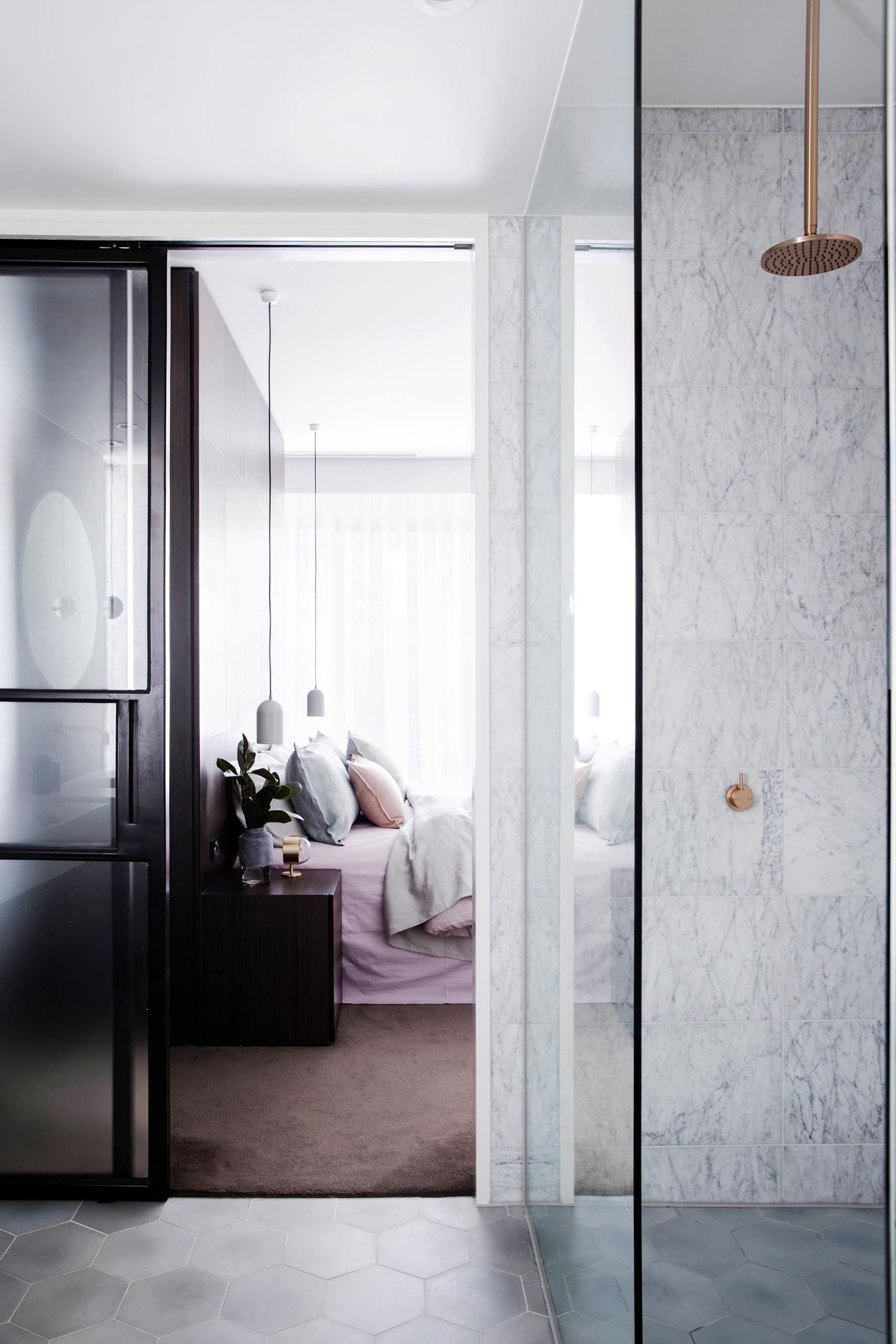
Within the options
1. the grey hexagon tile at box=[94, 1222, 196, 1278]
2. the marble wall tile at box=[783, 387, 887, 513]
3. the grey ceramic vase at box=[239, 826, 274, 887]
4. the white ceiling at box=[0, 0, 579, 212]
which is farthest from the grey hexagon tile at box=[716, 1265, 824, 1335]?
the white ceiling at box=[0, 0, 579, 212]

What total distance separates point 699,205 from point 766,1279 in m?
2.32

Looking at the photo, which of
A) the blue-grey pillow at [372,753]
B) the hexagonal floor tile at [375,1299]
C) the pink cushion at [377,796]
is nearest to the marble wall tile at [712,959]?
the hexagonal floor tile at [375,1299]

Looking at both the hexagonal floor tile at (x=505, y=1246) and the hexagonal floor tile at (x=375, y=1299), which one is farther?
the hexagonal floor tile at (x=505, y=1246)

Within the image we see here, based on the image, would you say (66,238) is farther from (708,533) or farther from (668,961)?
(668,961)

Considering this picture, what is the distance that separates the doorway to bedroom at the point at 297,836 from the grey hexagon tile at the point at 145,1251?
183 millimetres

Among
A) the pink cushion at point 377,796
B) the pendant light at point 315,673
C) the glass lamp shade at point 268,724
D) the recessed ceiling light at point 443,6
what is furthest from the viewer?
the pendant light at point 315,673

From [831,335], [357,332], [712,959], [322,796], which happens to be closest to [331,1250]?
[712,959]

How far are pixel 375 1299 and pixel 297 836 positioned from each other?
2.13 m

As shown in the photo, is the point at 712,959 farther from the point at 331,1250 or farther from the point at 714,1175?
the point at 331,1250

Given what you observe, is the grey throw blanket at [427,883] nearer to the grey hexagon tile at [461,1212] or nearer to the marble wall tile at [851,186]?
the grey hexagon tile at [461,1212]

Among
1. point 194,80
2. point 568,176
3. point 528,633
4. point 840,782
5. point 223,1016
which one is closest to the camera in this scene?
point 568,176

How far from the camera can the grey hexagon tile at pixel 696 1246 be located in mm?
1884

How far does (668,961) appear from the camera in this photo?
80.8 inches

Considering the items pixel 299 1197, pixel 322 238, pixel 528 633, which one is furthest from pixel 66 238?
pixel 299 1197
